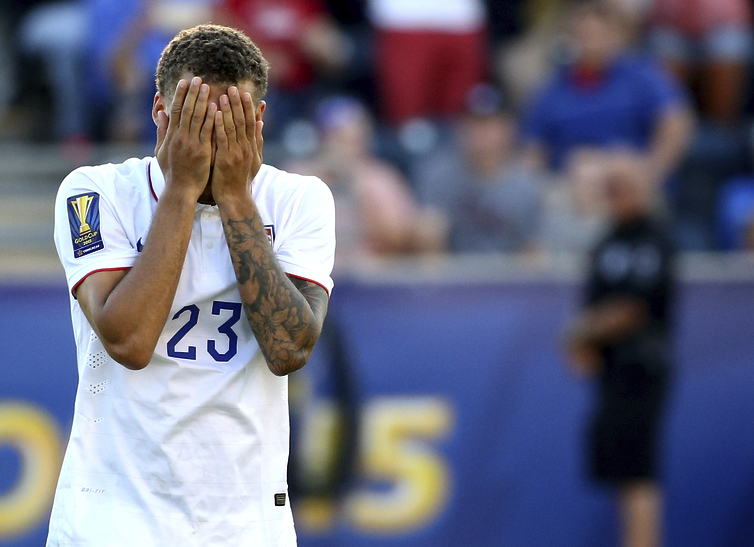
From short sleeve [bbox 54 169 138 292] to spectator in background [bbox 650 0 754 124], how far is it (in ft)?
20.9

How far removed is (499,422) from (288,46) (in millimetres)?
2840

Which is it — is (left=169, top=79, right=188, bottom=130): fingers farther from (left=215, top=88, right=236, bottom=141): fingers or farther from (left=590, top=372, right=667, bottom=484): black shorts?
(left=590, top=372, right=667, bottom=484): black shorts

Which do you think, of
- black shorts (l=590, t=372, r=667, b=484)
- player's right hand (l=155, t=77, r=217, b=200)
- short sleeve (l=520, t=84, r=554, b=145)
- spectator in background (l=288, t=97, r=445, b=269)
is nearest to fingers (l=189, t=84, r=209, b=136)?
player's right hand (l=155, t=77, r=217, b=200)

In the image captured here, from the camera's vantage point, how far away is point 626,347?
6.57 metres

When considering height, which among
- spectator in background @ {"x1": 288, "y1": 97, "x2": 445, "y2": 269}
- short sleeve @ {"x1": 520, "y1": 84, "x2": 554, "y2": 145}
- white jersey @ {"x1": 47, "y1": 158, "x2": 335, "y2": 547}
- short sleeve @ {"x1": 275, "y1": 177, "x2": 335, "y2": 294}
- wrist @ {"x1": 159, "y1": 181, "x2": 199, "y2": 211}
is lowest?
white jersey @ {"x1": 47, "y1": 158, "x2": 335, "y2": 547}

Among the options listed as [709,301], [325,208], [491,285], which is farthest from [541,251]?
[325,208]

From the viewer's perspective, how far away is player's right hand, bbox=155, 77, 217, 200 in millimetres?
2207

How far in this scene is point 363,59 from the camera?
816 cm

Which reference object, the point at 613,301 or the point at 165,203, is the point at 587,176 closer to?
the point at 613,301

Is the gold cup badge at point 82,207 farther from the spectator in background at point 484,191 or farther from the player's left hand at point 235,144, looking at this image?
the spectator in background at point 484,191

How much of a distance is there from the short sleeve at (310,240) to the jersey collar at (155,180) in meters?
0.30

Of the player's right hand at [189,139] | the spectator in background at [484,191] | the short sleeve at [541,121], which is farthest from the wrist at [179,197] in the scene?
the short sleeve at [541,121]

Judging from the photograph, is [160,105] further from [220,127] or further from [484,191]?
[484,191]

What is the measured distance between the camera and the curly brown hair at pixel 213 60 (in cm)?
225
